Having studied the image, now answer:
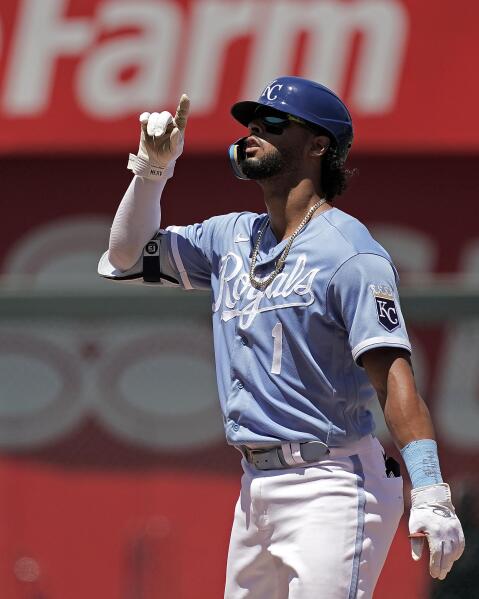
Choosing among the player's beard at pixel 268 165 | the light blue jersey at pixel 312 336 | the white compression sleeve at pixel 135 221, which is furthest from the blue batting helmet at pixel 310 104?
the white compression sleeve at pixel 135 221

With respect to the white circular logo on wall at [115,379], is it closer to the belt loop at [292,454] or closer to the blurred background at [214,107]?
the blurred background at [214,107]

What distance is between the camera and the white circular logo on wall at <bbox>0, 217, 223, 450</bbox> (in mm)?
5246

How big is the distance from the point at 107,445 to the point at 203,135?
295cm

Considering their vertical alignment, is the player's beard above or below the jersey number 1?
above

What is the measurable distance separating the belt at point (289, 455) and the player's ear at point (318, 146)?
0.75m

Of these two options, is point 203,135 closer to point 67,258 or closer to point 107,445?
point 67,258

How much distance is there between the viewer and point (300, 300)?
3.11m

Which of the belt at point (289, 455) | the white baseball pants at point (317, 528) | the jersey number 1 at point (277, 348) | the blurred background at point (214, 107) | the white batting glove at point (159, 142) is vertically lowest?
the white baseball pants at point (317, 528)

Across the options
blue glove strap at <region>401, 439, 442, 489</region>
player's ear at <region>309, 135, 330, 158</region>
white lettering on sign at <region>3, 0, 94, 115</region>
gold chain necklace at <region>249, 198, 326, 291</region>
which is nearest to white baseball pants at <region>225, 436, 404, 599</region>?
blue glove strap at <region>401, 439, 442, 489</region>

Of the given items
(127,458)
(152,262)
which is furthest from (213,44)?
(152,262)

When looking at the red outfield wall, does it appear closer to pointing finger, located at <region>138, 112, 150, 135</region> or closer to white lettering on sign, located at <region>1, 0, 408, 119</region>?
pointing finger, located at <region>138, 112, 150, 135</region>

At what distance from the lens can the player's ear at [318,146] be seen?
10.8 ft

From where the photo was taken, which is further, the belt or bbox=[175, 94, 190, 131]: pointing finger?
bbox=[175, 94, 190, 131]: pointing finger

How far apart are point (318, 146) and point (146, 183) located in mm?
472
